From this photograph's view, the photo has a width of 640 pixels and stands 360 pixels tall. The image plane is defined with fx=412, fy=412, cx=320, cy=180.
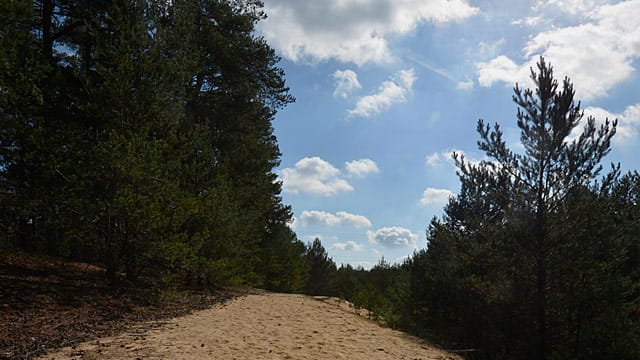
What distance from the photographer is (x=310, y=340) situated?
27.4 ft

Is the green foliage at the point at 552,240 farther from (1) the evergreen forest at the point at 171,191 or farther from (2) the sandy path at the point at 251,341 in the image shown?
(2) the sandy path at the point at 251,341

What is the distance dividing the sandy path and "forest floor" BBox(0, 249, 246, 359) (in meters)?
0.72

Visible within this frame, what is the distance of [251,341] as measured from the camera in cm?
786

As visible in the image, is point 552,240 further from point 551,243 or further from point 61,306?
point 61,306

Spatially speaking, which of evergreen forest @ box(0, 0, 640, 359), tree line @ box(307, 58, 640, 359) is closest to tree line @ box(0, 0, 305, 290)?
evergreen forest @ box(0, 0, 640, 359)

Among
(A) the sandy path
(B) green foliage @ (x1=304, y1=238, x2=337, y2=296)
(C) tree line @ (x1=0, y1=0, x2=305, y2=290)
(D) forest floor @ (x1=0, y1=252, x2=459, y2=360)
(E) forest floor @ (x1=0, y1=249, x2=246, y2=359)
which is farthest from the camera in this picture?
(B) green foliage @ (x1=304, y1=238, x2=337, y2=296)

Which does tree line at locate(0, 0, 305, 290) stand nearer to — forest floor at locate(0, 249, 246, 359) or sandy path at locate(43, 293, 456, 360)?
forest floor at locate(0, 249, 246, 359)

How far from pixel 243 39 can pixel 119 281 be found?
40.0ft

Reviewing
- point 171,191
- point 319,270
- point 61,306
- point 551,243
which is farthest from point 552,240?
point 319,270

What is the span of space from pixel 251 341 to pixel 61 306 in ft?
17.8

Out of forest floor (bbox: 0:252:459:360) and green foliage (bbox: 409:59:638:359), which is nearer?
forest floor (bbox: 0:252:459:360)

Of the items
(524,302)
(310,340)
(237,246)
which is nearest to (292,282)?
(237,246)

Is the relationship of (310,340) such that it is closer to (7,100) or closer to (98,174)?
(98,174)

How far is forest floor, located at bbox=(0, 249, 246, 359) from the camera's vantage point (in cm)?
733
